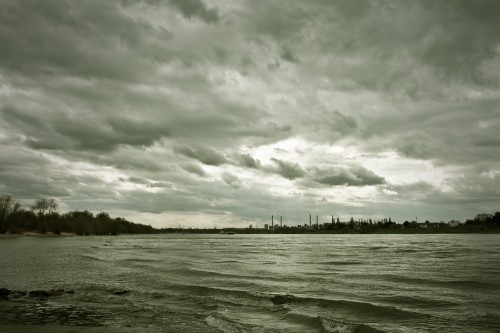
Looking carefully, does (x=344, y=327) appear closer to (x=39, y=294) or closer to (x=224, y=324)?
(x=224, y=324)

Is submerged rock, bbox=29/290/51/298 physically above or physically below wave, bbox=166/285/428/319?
above

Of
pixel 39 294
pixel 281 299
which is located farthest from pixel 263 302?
pixel 39 294

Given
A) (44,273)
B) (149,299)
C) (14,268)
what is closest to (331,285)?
(149,299)

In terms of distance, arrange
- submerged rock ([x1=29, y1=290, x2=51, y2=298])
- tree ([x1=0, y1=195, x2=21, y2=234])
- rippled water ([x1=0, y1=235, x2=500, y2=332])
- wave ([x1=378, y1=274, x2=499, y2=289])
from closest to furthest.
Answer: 1. rippled water ([x1=0, y1=235, x2=500, y2=332])
2. submerged rock ([x1=29, y1=290, x2=51, y2=298])
3. wave ([x1=378, y1=274, x2=499, y2=289])
4. tree ([x1=0, y1=195, x2=21, y2=234])

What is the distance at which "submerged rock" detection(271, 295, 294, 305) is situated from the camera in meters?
20.2

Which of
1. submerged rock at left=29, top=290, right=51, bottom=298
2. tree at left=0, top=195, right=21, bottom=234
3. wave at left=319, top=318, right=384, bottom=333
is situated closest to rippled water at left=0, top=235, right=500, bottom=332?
wave at left=319, top=318, right=384, bottom=333

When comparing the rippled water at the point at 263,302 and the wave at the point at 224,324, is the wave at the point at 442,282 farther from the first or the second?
the wave at the point at 224,324

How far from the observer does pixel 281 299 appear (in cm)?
2069

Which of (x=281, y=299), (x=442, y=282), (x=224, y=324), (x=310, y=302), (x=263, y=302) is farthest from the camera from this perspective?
(x=442, y=282)

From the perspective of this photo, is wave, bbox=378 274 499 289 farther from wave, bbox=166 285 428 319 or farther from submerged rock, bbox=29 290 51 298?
submerged rock, bbox=29 290 51 298

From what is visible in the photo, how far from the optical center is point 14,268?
119ft

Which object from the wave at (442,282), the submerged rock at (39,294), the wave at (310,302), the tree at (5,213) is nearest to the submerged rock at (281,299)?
the wave at (310,302)

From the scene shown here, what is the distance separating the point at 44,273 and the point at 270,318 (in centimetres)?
2594

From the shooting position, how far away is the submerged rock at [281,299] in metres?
20.2
